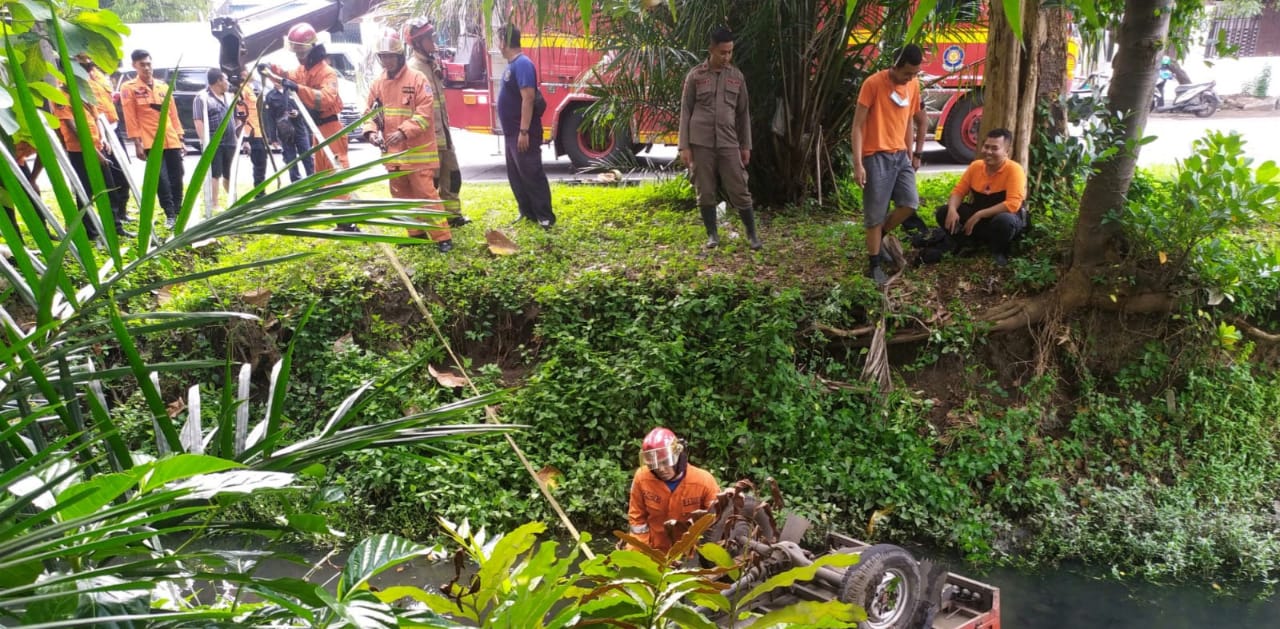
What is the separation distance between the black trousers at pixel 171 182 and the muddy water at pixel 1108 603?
384cm

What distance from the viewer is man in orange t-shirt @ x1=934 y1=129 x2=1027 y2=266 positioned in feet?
19.3

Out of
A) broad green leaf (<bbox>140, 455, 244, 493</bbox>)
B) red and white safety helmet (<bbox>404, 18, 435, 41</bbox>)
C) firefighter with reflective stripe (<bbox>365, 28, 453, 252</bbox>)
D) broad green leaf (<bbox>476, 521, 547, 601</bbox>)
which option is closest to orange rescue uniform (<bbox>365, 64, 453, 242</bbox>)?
firefighter with reflective stripe (<bbox>365, 28, 453, 252</bbox>)

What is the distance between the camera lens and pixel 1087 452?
562 cm

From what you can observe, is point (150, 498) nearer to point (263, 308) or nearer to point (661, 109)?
point (263, 308)

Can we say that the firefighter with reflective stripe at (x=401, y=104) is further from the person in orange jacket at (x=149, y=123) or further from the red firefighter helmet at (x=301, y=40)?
the person in orange jacket at (x=149, y=123)

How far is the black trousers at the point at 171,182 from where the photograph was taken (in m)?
7.48

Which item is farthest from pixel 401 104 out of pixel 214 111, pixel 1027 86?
pixel 1027 86

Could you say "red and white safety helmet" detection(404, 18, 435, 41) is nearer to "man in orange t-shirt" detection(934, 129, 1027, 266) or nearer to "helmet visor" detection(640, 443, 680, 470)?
"man in orange t-shirt" detection(934, 129, 1027, 266)

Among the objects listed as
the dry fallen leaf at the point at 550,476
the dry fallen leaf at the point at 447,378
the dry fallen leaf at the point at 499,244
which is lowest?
the dry fallen leaf at the point at 550,476

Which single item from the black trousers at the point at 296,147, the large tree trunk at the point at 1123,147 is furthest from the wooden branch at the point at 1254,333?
the black trousers at the point at 296,147

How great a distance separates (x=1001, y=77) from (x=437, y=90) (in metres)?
4.12

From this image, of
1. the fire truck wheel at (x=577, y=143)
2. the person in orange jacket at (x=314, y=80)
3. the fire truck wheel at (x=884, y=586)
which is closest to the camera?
the fire truck wheel at (x=884, y=586)

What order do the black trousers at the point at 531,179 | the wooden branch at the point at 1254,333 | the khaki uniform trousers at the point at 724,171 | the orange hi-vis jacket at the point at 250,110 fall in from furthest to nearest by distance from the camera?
the orange hi-vis jacket at the point at 250,110 < the black trousers at the point at 531,179 < the khaki uniform trousers at the point at 724,171 < the wooden branch at the point at 1254,333

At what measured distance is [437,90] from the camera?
7055 mm
